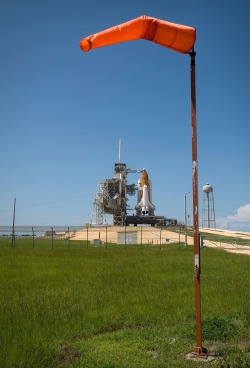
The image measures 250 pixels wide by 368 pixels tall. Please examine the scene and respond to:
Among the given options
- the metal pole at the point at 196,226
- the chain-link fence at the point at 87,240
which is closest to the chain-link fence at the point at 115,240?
the chain-link fence at the point at 87,240

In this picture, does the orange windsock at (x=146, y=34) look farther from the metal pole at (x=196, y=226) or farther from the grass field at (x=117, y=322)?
the grass field at (x=117, y=322)

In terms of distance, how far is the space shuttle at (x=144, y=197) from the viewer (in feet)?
383

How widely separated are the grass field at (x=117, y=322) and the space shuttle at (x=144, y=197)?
98.8 metres

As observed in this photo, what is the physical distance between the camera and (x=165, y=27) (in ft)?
24.5

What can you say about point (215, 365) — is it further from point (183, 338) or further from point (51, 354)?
point (51, 354)

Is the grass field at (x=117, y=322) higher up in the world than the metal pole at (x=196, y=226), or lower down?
lower down

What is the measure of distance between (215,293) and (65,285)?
17.9 feet

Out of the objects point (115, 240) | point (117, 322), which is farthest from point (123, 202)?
point (117, 322)

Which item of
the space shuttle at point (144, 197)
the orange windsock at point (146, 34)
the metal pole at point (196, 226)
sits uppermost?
the space shuttle at point (144, 197)

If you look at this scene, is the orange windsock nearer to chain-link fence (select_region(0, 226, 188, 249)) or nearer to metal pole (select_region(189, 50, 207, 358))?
metal pole (select_region(189, 50, 207, 358))

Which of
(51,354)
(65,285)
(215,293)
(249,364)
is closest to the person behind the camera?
(249,364)


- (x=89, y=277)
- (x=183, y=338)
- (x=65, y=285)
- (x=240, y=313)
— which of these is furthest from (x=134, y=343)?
(x=89, y=277)

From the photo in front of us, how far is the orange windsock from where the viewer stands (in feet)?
24.0

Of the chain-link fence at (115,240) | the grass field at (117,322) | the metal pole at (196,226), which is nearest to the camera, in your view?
the grass field at (117,322)
